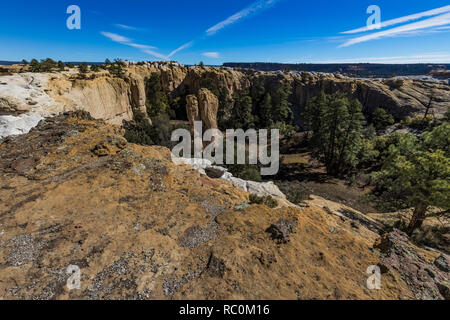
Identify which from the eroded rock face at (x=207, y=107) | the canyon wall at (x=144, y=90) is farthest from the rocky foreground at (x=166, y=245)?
the eroded rock face at (x=207, y=107)

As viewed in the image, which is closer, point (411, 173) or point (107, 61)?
point (411, 173)

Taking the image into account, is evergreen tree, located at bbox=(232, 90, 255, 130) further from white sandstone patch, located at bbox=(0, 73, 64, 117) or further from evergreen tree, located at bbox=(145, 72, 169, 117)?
white sandstone patch, located at bbox=(0, 73, 64, 117)

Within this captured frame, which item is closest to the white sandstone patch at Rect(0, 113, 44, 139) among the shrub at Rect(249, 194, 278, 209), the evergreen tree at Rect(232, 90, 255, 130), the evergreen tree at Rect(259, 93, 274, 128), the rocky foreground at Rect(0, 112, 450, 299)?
the rocky foreground at Rect(0, 112, 450, 299)

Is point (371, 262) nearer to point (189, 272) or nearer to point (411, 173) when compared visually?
point (189, 272)

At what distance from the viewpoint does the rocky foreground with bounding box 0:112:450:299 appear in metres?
5.44

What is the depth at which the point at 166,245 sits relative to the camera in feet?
22.4

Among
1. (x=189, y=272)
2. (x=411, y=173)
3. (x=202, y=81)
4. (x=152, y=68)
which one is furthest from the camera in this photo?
(x=152, y=68)

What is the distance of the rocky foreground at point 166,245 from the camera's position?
17.9ft

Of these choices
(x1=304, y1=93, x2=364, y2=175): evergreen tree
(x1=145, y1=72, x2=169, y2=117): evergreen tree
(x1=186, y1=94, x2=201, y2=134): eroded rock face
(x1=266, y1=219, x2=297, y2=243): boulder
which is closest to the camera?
(x1=266, y1=219, x2=297, y2=243): boulder

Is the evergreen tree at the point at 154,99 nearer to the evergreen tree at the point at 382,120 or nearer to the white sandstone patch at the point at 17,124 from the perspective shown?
the white sandstone patch at the point at 17,124

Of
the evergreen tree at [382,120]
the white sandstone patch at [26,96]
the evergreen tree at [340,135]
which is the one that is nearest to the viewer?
the white sandstone patch at [26,96]

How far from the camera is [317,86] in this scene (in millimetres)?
58781

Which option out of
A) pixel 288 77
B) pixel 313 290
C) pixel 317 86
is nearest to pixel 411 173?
pixel 313 290
